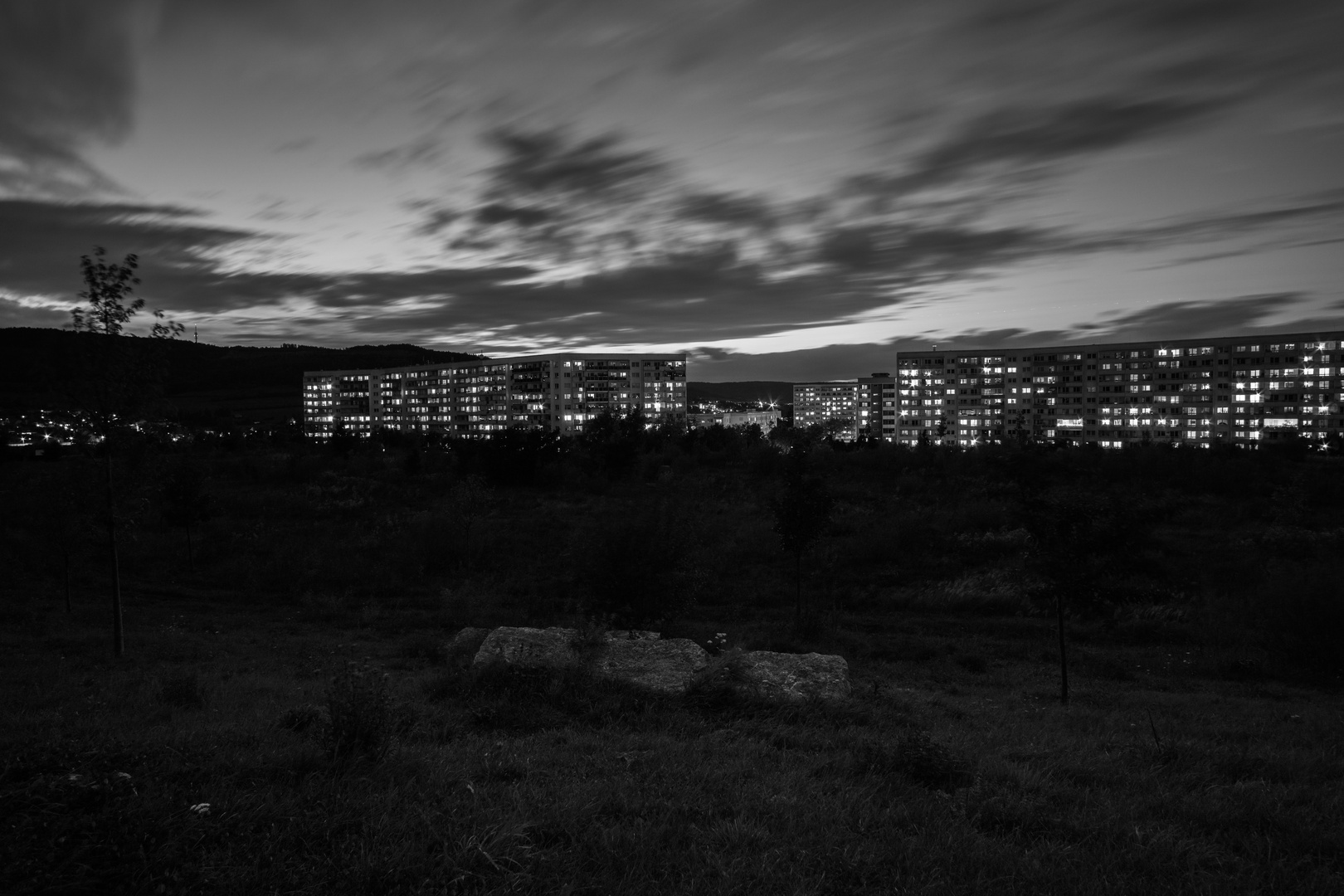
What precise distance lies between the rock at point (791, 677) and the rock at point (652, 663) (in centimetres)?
80

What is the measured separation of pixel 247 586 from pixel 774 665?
2265cm

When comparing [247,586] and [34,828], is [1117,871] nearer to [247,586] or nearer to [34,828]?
[34,828]

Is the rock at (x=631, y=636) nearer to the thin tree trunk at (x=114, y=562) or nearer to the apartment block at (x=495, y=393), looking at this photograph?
the thin tree trunk at (x=114, y=562)

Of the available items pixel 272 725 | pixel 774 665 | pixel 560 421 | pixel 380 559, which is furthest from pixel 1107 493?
pixel 560 421

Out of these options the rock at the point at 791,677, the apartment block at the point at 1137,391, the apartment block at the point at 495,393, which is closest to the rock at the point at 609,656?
the rock at the point at 791,677

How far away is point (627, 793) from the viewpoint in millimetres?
5707

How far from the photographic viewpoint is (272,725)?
24.4 feet

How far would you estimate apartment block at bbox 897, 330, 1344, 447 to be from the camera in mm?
108688

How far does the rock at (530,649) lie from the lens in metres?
10.7

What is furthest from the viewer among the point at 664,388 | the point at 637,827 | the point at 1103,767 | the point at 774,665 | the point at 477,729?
the point at 664,388

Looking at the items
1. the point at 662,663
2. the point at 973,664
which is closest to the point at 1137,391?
the point at 973,664

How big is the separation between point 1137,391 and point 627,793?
14359 cm

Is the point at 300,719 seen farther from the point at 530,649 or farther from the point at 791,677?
the point at 791,677

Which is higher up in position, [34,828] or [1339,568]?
[34,828]
